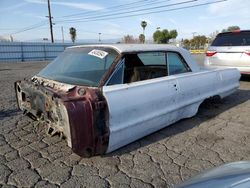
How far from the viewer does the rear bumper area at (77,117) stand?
8.59 ft

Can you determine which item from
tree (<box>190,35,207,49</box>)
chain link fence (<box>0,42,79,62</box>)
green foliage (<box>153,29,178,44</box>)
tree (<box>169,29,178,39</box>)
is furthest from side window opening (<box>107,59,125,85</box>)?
tree (<box>190,35,207,49</box>)

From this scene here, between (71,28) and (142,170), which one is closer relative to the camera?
(142,170)

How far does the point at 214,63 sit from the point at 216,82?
3102 mm

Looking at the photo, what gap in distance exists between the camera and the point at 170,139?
3.62 metres

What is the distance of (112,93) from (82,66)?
85 centimetres

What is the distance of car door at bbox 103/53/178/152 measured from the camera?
2926 millimetres

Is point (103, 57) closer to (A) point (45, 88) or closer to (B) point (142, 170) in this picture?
(A) point (45, 88)

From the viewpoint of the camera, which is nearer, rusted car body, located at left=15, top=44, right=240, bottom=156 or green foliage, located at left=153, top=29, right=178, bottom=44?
rusted car body, located at left=15, top=44, right=240, bottom=156

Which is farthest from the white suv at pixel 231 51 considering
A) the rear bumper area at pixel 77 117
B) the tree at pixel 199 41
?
the tree at pixel 199 41

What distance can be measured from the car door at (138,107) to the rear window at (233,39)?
4.51m

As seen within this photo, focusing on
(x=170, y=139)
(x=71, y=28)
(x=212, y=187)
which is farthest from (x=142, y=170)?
(x=71, y=28)

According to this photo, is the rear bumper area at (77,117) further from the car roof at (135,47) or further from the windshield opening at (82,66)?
the car roof at (135,47)

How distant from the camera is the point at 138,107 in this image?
10.3ft

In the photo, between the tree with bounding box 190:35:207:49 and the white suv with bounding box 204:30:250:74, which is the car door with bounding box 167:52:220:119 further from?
the tree with bounding box 190:35:207:49
